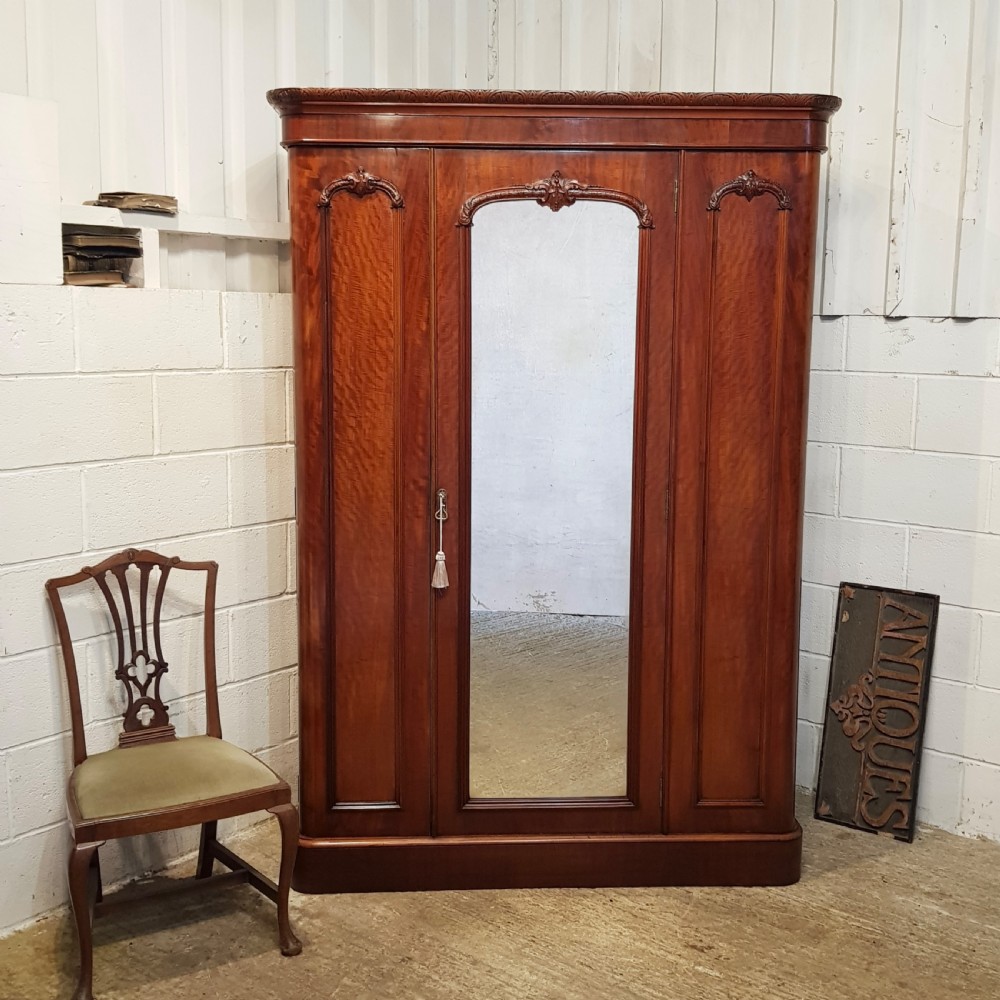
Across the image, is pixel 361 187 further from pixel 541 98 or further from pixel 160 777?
pixel 160 777

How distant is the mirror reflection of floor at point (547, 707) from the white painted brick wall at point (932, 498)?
922 millimetres

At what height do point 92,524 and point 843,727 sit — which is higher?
point 92,524

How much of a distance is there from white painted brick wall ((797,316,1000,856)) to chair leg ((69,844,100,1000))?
2.20 meters

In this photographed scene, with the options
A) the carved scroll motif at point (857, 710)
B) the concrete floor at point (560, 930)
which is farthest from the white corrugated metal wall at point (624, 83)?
the concrete floor at point (560, 930)

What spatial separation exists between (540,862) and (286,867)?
2.21 feet

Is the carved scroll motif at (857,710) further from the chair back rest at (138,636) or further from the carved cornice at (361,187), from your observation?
the carved cornice at (361,187)

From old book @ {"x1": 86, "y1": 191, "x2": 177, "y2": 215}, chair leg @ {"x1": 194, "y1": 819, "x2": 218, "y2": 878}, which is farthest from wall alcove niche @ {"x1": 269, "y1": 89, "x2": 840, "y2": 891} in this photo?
old book @ {"x1": 86, "y1": 191, "x2": 177, "y2": 215}

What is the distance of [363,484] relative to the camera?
9.43ft

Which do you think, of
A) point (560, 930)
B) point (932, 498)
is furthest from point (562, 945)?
point (932, 498)

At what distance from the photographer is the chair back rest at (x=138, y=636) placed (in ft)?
9.00

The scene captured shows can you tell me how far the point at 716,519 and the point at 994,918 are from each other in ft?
3.90

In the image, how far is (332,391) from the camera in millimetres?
2838

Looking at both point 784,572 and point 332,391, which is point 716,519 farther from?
point 332,391

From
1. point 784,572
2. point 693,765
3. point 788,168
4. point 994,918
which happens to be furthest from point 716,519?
point 994,918
